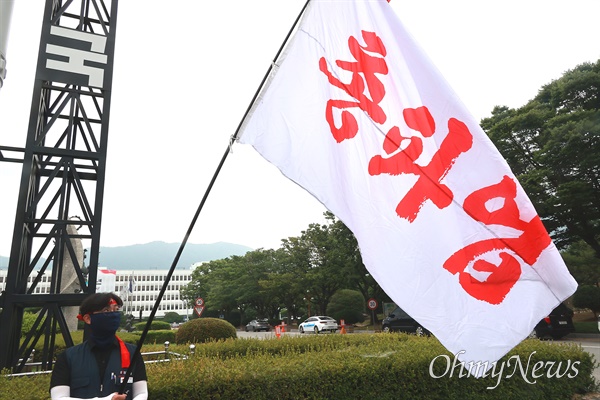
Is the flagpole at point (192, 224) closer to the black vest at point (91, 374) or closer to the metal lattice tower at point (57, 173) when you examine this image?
the black vest at point (91, 374)

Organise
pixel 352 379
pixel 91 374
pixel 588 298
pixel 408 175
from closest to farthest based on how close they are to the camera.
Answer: pixel 91 374 < pixel 408 175 < pixel 352 379 < pixel 588 298

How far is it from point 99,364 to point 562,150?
72.6ft

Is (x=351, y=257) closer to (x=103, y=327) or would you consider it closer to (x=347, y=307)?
(x=347, y=307)

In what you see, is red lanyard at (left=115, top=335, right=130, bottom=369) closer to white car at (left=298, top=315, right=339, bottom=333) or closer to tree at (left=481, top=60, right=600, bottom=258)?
tree at (left=481, top=60, right=600, bottom=258)

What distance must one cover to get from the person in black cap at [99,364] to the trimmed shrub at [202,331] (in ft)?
41.6

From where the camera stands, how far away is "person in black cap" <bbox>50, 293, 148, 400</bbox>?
8.34 feet

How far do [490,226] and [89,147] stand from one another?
6.59 meters

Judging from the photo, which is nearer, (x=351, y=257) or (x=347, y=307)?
(x=351, y=257)

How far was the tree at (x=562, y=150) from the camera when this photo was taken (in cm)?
1945

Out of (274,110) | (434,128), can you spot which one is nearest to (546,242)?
(434,128)

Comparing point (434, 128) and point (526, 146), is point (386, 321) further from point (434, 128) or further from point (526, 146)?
point (434, 128)

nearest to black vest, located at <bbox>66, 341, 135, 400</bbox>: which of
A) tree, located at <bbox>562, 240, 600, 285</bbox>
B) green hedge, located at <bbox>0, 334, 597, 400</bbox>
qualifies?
green hedge, located at <bbox>0, 334, 597, 400</bbox>

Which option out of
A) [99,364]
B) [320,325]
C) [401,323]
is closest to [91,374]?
[99,364]

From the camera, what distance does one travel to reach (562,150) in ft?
65.2
